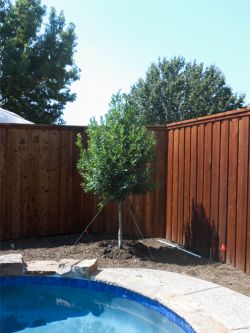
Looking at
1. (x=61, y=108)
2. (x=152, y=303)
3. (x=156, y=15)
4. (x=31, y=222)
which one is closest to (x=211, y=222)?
(x=152, y=303)

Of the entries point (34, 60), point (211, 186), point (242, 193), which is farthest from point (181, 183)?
point (34, 60)

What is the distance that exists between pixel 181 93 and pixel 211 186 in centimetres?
1782

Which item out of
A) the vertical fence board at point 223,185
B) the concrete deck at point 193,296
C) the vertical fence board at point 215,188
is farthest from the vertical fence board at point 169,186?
the concrete deck at point 193,296

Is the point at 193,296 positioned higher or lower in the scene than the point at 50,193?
lower

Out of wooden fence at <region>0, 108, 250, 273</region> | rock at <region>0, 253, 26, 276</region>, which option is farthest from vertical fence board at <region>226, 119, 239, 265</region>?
rock at <region>0, 253, 26, 276</region>

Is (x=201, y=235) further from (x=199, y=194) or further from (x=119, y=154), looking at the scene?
(x=119, y=154)

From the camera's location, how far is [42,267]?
194 inches

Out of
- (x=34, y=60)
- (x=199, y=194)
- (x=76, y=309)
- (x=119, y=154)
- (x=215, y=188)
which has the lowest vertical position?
(x=76, y=309)

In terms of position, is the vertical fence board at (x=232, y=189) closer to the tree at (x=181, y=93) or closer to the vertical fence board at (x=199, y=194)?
Answer: the vertical fence board at (x=199, y=194)

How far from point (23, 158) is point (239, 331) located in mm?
4501

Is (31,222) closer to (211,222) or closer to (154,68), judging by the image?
(211,222)

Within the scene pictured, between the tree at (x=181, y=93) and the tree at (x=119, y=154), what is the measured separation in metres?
15.5

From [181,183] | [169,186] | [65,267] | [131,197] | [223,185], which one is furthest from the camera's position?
[131,197]

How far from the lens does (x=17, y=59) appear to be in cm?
1572
